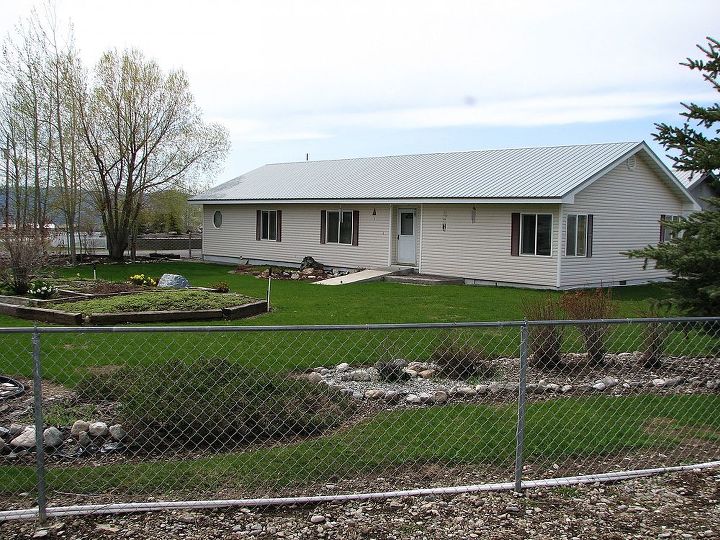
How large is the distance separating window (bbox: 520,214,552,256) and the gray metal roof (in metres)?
0.87

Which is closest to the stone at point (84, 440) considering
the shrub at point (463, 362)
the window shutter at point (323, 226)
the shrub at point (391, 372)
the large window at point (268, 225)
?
the shrub at point (391, 372)

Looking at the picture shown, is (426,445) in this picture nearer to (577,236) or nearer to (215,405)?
(215,405)

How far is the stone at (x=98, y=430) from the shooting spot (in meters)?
6.21

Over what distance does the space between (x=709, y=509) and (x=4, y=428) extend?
5.53 metres

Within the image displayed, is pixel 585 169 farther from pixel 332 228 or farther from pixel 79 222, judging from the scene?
pixel 79 222

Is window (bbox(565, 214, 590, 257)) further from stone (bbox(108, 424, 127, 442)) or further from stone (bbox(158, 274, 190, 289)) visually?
stone (bbox(108, 424, 127, 442))

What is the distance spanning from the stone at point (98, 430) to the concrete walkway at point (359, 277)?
1635 cm

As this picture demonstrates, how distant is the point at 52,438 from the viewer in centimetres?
602

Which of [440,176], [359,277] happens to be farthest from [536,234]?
[359,277]

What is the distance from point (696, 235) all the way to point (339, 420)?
5020mm

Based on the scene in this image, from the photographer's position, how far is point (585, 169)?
71.8 feet

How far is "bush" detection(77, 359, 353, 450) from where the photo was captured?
625cm

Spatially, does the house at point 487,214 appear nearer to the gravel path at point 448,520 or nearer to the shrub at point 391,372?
the shrub at point 391,372

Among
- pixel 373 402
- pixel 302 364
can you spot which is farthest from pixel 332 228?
pixel 373 402
